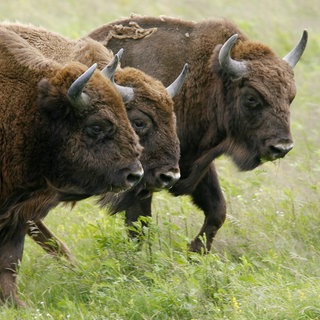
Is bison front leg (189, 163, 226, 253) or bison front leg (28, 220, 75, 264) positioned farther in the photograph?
bison front leg (189, 163, 226, 253)

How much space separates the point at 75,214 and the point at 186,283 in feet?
10.8

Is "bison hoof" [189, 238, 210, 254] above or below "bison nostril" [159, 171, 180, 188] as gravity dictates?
below

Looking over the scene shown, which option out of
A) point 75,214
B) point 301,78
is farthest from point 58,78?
point 301,78

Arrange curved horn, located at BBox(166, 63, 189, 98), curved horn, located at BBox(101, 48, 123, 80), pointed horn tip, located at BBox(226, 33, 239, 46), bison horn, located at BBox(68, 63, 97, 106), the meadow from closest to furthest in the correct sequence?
the meadow, bison horn, located at BBox(68, 63, 97, 106), curved horn, located at BBox(101, 48, 123, 80), curved horn, located at BBox(166, 63, 189, 98), pointed horn tip, located at BBox(226, 33, 239, 46)

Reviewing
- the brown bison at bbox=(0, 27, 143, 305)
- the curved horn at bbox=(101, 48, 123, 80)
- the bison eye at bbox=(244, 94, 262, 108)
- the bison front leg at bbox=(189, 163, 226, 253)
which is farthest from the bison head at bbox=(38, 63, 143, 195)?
the bison front leg at bbox=(189, 163, 226, 253)

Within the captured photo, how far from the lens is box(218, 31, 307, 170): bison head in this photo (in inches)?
349

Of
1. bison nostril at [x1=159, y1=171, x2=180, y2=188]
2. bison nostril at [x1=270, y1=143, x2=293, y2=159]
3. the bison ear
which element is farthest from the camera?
bison nostril at [x1=270, y1=143, x2=293, y2=159]

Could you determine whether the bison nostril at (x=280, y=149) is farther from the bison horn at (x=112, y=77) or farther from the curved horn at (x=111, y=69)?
the curved horn at (x=111, y=69)

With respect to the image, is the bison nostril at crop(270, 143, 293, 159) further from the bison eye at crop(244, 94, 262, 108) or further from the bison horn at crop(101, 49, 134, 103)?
the bison horn at crop(101, 49, 134, 103)

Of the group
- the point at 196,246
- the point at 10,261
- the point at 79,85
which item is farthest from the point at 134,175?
the point at 196,246

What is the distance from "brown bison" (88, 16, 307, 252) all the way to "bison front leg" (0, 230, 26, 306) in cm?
122

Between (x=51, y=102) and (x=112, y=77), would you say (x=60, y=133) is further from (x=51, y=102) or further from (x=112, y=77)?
(x=112, y=77)

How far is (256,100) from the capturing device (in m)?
9.02

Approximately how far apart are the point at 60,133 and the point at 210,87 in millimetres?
2236
